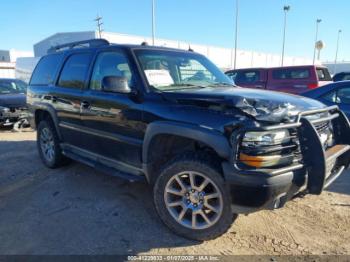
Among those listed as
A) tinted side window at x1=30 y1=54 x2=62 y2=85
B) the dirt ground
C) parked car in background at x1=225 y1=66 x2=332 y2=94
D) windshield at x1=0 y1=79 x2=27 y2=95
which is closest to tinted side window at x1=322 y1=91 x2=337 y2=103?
the dirt ground

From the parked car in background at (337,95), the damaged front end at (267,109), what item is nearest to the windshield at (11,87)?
the parked car in background at (337,95)

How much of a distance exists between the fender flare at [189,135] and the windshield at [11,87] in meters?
8.35

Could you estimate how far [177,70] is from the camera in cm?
381

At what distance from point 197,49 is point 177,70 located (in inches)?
1934

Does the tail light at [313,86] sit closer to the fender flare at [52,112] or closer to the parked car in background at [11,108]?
the fender flare at [52,112]

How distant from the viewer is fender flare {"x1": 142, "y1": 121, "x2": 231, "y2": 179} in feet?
8.43

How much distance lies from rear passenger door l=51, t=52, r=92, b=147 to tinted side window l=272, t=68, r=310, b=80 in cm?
847

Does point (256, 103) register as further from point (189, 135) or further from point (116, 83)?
point (116, 83)

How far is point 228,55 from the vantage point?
202 feet

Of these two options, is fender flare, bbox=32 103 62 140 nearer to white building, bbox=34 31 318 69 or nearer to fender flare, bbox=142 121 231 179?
fender flare, bbox=142 121 231 179

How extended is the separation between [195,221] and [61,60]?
3.48 m

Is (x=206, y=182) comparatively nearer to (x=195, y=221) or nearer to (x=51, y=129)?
(x=195, y=221)

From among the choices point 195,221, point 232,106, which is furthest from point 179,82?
point 195,221

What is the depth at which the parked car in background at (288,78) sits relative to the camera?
1041cm
